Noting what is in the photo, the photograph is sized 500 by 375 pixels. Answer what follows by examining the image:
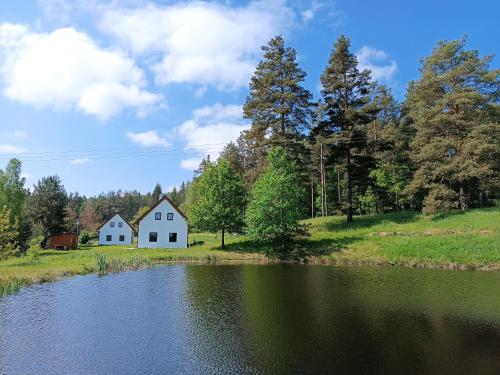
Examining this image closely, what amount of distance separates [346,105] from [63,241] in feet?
159

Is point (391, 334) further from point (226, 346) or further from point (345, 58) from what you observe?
point (345, 58)

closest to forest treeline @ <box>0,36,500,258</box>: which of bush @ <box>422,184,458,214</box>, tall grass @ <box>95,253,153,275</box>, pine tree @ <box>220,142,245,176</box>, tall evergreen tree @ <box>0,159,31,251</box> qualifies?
bush @ <box>422,184,458,214</box>

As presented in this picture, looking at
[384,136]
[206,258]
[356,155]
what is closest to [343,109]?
[356,155]

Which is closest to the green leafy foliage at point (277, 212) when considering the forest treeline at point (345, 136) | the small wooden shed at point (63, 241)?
the forest treeline at point (345, 136)

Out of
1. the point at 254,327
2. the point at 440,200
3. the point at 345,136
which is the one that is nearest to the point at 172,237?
the point at 345,136

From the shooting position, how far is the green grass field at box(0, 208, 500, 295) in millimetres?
30281

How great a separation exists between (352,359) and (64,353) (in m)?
9.53

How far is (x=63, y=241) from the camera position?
57.4 metres

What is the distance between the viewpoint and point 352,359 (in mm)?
11281

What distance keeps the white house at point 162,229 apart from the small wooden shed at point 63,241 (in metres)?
15.5

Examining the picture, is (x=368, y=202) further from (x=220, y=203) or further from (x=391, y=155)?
(x=220, y=203)

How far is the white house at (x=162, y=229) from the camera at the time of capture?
1944 inches

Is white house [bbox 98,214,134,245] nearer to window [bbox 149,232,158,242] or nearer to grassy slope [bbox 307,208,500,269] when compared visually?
window [bbox 149,232,158,242]

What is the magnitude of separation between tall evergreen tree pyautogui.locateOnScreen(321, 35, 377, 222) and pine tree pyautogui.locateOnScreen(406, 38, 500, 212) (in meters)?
7.45
